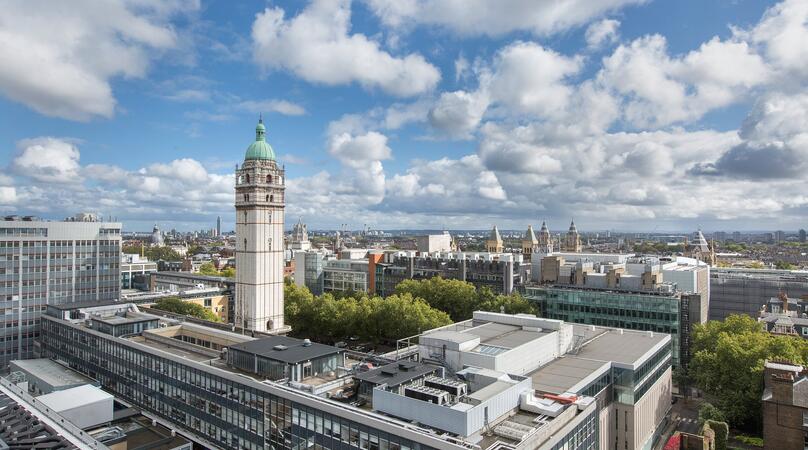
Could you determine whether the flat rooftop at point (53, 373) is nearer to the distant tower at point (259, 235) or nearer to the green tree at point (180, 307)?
the green tree at point (180, 307)

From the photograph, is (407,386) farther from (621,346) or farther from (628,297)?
(628,297)

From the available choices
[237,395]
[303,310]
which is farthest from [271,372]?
[303,310]

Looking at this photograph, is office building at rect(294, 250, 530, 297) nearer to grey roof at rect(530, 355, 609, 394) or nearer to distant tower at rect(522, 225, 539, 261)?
distant tower at rect(522, 225, 539, 261)

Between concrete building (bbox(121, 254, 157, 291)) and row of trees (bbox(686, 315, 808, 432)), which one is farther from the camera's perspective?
concrete building (bbox(121, 254, 157, 291))

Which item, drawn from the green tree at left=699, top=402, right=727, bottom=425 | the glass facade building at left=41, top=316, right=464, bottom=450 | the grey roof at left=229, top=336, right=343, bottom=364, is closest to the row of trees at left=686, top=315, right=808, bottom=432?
the green tree at left=699, top=402, right=727, bottom=425

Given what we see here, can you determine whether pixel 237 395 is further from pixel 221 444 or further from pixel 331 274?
pixel 331 274
